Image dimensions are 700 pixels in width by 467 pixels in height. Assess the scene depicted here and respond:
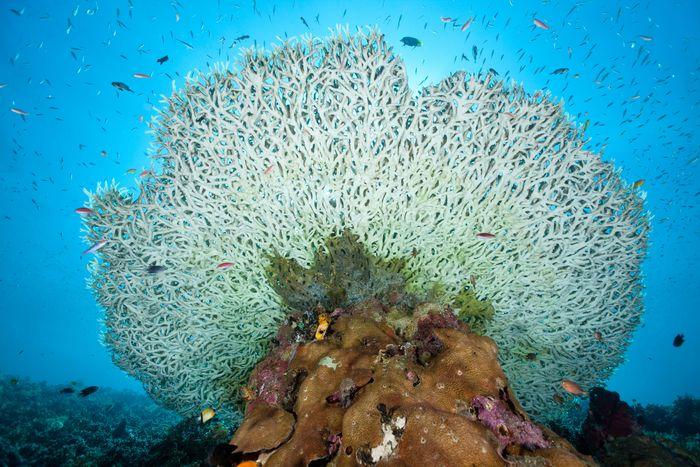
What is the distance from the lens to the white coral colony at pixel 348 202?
5.36 m

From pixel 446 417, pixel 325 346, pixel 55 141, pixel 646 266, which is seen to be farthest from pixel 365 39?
pixel 646 266

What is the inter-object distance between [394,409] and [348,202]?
353 cm

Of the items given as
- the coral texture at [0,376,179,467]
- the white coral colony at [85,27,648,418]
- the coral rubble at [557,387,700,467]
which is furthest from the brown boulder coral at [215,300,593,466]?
the coral texture at [0,376,179,467]

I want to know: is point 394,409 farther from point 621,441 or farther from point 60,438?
point 60,438

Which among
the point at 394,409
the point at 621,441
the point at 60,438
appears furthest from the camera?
the point at 60,438

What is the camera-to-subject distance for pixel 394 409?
2.91 m

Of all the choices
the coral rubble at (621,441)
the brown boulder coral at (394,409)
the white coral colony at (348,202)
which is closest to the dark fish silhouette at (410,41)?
the white coral colony at (348,202)

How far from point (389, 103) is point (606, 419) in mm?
9016

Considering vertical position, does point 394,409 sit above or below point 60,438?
above

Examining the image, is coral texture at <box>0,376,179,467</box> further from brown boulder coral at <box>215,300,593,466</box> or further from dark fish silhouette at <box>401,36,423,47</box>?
dark fish silhouette at <box>401,36,423,47</box>

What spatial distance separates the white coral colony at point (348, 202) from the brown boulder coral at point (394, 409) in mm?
2070

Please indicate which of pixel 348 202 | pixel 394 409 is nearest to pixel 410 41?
pixel 348 202

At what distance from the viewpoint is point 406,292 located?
238 inches

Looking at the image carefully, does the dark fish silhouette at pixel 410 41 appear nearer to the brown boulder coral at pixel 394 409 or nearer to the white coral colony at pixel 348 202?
the white coral colony at pixel 348 202
